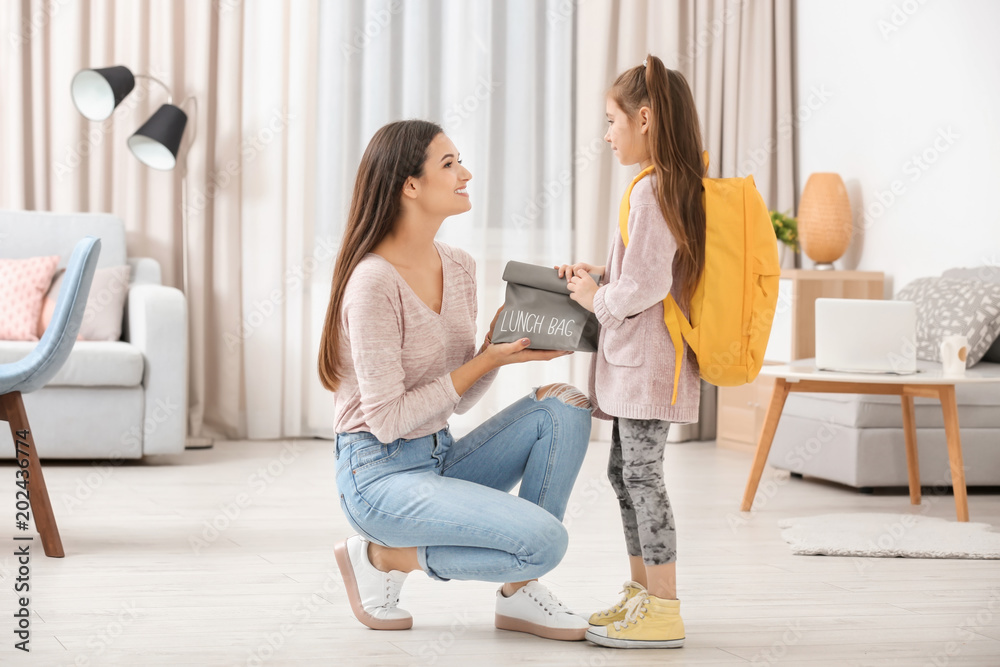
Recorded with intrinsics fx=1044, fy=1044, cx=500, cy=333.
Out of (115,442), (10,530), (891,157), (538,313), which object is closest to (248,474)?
(115,442)

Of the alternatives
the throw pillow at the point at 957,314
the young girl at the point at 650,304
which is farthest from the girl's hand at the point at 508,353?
the throw pillow at the point at 957,314

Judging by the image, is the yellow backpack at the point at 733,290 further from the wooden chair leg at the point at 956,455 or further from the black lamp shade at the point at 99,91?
the black lamp shade at the point at 99,91

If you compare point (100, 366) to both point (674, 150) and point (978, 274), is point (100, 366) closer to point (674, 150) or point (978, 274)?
point (674, 150)

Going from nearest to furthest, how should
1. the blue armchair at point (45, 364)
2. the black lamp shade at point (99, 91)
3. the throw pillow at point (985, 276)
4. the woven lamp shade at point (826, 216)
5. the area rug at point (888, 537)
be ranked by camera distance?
the blue armchair at point (45, 364) → the area rug at point (888, 537) → the throw pillow at point (985, 276) → the black lamp shade at point (99, 91) → the woven lamp shade at point (826, 216)

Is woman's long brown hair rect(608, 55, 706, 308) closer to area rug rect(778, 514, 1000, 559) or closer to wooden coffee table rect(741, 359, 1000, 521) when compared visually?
area rug rect(778, 514, 1000, 559)

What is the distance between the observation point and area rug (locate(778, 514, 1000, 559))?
96.2 inches

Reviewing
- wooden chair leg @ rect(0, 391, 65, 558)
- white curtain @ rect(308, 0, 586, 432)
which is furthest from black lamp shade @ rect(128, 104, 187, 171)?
wooden chair leg @ rect(0, 391, 65, 558)

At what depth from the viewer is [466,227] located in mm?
4312

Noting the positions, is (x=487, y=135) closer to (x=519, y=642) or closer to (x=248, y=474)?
(x=248, y=474)

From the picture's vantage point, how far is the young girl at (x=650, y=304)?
1.67 m

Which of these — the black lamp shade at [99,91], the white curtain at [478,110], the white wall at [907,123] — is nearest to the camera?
the white wall at [907,123]

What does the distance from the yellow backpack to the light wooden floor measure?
489 mm

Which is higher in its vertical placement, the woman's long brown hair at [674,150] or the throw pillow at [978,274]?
the woman's long brown hair at [674,150]

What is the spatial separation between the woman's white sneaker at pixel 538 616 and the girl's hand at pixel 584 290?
0.50 metres
